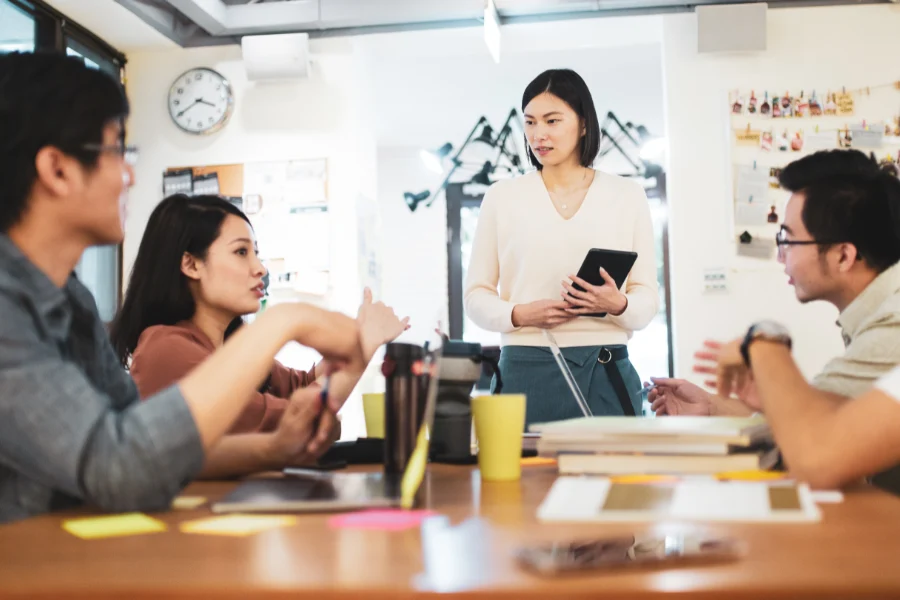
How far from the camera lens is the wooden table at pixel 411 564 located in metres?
0.63

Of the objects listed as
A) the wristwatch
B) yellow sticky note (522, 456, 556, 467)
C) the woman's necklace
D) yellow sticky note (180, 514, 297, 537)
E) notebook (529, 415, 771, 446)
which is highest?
the woman's necklace

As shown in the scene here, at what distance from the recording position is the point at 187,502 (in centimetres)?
105

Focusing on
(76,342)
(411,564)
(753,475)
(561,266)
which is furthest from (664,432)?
(561,266)

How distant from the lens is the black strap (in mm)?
2156

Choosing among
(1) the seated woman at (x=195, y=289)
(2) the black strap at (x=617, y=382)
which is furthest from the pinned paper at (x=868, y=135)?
(1) the seated woman at (x=195, y=289)

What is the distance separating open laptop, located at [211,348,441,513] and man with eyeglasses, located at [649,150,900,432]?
0.78 m

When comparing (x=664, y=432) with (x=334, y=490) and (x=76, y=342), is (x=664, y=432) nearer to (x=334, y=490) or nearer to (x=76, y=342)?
(x=334, y=490)

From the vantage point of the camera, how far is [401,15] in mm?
4090

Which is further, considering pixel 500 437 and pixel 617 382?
pixel 617 382

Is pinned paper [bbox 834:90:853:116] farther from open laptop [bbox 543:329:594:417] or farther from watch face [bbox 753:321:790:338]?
watch face [bbox 753:321:790:338]

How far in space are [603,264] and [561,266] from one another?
16cm

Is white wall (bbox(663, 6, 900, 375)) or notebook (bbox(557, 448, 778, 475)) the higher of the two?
white wall (bbox(663, 6, 900, 375))

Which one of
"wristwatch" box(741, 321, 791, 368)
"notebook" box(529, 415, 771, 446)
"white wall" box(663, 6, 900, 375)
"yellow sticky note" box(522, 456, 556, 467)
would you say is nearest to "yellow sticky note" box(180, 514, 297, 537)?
"notebook" box(529, 415, 771, 446)

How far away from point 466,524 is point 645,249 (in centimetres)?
155
